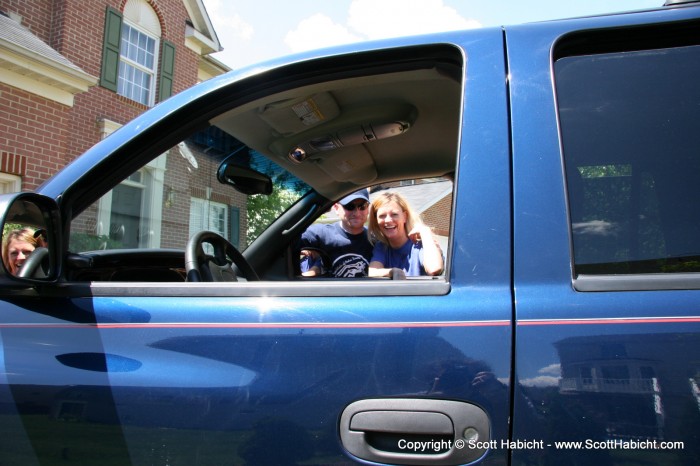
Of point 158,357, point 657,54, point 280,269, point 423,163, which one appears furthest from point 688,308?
point 280,269

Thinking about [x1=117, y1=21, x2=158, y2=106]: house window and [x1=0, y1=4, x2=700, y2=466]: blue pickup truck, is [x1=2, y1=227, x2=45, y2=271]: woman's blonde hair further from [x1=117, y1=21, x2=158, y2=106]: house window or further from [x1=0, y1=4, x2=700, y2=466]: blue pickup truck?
[x1=117, y1=21, x2=158, y2=106]: house window

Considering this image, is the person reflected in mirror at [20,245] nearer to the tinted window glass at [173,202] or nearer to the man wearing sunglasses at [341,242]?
the tinted window glass at [173,202]

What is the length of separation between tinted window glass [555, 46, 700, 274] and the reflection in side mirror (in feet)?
4.58

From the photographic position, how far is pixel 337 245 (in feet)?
11.1

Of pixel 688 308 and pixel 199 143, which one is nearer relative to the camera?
pixel 688 308

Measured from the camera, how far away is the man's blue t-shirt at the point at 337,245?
332cm

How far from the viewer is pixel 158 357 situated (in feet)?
3.83

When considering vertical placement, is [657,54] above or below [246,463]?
above

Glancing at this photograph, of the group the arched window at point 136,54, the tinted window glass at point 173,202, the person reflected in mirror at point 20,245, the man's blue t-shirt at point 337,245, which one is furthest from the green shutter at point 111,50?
the person reflected in mirror at point 20,245

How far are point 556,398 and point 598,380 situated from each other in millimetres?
83

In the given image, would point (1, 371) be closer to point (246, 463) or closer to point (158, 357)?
point (158, 357)

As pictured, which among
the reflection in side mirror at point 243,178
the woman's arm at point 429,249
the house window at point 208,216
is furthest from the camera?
the woman's arm at point 429,249

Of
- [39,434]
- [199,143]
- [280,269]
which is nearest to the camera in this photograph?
[39,434]

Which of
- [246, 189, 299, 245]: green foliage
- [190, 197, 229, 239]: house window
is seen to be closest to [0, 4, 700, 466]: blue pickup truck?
[190, 197, 229, 239]: house window
